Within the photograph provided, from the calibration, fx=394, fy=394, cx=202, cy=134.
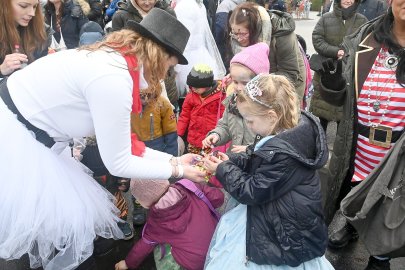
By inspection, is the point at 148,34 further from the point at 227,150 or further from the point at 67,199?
the point at 227,150

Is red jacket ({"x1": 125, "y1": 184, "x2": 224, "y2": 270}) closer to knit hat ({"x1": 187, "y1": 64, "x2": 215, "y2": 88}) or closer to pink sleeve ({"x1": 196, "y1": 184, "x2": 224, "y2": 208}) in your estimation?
pink sleeve ({"x1": 196, "y1": 184, "x2": 224, "y2": 208})

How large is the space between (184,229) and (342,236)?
1.37 m

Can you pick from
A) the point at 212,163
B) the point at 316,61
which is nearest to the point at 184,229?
the point at 212,163

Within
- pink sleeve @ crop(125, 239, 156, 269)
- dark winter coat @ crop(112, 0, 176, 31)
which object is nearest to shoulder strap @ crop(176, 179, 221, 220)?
pink sleeve @ crop(125, 239, 156, 269)

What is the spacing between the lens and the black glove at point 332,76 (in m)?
2.39

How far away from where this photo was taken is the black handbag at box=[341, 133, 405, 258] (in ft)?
6.86

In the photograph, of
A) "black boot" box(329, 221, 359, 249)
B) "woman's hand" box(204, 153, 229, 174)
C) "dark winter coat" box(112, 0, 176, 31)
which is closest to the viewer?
"woman's hand" box(204, 153, 229, 174)

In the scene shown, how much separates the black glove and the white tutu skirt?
1.58 meters

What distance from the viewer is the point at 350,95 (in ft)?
8.04

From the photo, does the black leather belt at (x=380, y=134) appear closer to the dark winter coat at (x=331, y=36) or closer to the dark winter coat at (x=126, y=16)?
the dark winter coat at (x=331, y=36)

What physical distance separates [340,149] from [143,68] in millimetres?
1477

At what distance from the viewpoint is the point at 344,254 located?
9.60 ft

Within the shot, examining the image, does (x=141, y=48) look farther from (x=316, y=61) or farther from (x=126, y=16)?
(x=316, y=61)

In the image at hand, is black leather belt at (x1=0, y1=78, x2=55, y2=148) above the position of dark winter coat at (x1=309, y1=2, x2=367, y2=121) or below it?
above
